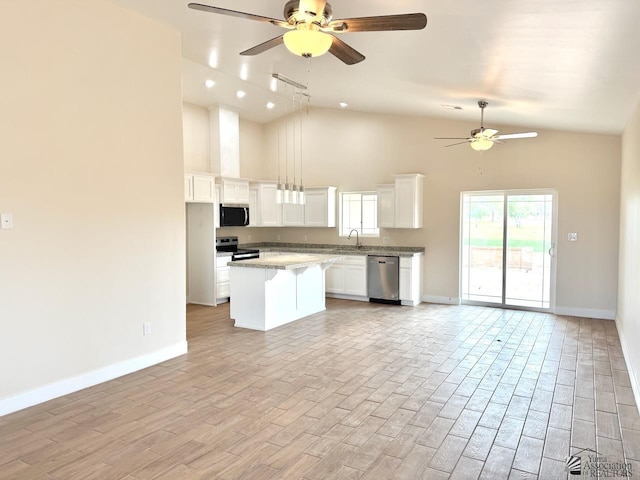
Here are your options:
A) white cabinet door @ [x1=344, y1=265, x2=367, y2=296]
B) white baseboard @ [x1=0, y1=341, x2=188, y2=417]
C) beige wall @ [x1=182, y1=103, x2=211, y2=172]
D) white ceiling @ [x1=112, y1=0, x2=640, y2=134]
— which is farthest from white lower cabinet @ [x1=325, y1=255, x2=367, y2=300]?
white baseboard @ [x1=0, y1=341, x2=188, y2=417]

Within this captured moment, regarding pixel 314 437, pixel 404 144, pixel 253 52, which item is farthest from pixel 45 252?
pixel 404 144

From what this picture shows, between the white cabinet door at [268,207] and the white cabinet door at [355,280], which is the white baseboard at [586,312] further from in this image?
the white cabinet door at [268,207]

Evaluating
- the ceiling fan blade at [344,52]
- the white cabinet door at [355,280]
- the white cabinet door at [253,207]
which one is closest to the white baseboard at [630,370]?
the ceiling fan blade at [344,52]

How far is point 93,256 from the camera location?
3.96 meters

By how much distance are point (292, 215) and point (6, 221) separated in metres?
5.96

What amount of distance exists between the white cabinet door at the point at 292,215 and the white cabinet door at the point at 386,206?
1.72 m

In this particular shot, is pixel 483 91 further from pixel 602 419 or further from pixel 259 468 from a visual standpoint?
pixel 259 468

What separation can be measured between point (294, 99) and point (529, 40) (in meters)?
5.38

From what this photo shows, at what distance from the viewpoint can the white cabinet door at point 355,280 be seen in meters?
7.98

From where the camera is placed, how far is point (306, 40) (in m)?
2.57

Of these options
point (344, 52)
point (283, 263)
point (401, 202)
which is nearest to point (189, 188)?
point (283, 263)

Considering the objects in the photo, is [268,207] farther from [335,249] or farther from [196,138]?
[196,138]

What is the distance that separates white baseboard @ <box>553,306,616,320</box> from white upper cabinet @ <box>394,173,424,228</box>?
2.64 meters

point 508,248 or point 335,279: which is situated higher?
point 508,248
